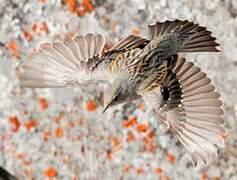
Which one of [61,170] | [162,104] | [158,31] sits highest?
[158,31]

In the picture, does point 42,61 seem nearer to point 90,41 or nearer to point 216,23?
point 90,41

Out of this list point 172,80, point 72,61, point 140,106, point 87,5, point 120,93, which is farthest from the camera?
point 87,5

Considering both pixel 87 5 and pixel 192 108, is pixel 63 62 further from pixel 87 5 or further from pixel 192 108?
Result: pixel 192 108

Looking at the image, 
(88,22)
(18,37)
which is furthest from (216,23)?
(18,37)

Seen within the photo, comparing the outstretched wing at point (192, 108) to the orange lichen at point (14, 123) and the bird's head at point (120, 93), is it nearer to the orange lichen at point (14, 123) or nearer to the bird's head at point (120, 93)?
the bird's head at point (120, 93)

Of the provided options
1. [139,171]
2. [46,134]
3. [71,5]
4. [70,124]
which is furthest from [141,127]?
[71,5]

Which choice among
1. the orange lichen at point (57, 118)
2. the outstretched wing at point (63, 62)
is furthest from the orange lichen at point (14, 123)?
the outstretched wing at point (63, 62)

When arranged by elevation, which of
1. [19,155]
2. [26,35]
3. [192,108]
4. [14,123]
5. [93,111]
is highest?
[26,35]
